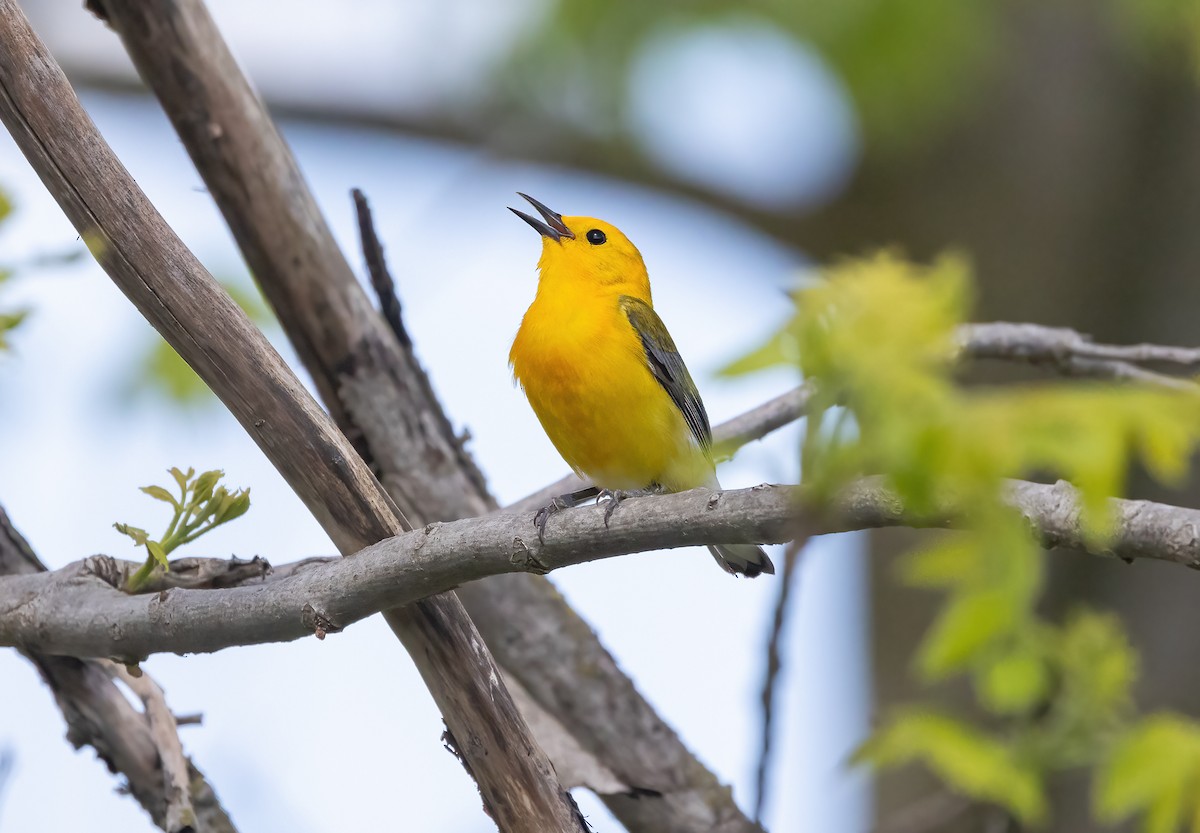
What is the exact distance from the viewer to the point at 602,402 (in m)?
5.12

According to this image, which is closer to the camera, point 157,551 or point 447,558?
point 447,558

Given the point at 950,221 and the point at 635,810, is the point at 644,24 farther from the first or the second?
the point at 635,810

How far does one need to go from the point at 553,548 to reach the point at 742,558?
227 centimetres

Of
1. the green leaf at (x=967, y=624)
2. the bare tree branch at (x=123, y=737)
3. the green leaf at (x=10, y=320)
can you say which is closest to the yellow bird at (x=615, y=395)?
the bare tree branch at (x=123, y=737)

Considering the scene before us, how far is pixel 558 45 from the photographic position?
8.82m

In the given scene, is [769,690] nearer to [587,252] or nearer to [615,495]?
[615,495]

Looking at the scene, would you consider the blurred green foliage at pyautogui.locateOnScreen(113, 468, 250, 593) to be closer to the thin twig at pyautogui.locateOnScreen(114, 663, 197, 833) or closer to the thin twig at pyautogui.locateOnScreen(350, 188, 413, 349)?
the thin twig at pyautogui.locateOnScreen(114, 663, 197, 833)

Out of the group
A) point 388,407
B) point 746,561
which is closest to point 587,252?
point 388,407

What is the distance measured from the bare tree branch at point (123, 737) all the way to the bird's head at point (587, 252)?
3023 mm

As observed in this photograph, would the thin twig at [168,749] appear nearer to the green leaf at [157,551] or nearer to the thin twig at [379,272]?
the green leaf at [157,551]

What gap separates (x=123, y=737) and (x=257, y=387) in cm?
132

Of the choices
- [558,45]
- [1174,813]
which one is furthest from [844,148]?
[1174,813]

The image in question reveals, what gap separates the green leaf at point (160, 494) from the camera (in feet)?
10.4

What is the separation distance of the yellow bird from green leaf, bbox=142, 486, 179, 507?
1808mm
